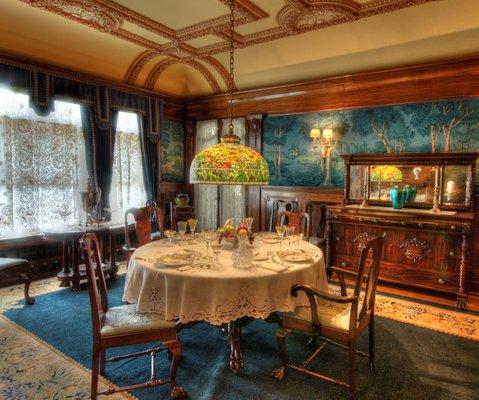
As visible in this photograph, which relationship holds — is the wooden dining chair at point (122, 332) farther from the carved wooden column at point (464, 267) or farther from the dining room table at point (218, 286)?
the carved wooden column at point (464, 267)

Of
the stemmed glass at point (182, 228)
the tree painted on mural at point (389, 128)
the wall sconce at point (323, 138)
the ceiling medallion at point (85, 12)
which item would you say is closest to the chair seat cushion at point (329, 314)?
the stemmed glass at point (182, 228)

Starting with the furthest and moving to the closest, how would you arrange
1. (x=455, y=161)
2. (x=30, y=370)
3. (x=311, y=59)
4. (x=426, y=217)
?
1. (x=311, y=59)
2. (x=455, y=161)
3. (x=426, y=217)
4. (x=30, y=370)

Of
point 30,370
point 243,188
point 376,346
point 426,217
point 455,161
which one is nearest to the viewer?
point 30,370

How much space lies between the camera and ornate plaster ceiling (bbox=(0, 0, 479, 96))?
3766 millimetres

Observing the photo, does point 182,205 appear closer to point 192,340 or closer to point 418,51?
point 192,340

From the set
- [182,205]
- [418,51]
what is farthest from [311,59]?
[182,205]

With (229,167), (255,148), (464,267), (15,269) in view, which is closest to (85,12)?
(229,167)

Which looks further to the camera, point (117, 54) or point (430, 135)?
point (117, 54)

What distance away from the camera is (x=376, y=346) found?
2.92 metres

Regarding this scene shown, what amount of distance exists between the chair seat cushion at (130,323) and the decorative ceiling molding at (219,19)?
127 inches

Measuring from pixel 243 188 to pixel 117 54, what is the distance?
9.90 feet

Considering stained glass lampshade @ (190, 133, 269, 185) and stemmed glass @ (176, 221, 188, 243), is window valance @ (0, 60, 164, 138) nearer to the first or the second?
stemmed glass @ (176, 221, 188, 243)

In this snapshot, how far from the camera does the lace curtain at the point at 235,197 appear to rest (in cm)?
638

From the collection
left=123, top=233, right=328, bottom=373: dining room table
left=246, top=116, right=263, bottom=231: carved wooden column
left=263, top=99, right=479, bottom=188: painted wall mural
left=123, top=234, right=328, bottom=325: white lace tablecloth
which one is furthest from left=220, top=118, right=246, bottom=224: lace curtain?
left=123, top=234, right=328, bottom=325: white lace tablecloth
